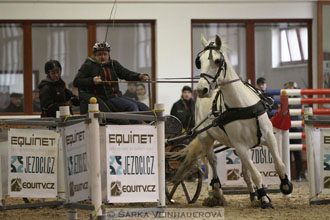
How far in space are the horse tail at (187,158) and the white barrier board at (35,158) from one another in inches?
93.3

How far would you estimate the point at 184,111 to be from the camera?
50.8 ft

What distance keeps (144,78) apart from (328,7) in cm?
865

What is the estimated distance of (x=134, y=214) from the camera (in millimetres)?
7816

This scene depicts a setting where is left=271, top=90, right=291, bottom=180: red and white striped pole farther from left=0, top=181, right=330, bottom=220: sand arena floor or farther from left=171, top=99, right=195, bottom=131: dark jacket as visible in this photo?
left=171, top=99, right=195, bottom=131: dark jacket

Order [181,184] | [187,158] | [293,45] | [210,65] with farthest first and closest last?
[293,45] → [181,184] → [187,158] → [210,65]

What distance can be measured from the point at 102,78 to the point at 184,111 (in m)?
5.60

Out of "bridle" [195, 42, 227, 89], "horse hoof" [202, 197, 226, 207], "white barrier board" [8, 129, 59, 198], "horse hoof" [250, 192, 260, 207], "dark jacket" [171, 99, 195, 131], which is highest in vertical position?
"bridle" [195, 42, 227, 89]

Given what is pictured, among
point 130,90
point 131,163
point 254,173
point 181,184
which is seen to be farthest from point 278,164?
point 130,90

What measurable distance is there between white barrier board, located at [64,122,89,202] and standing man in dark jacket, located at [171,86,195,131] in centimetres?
765

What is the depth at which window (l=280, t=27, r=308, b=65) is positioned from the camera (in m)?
17.7

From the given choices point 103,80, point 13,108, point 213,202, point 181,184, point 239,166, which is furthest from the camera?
point 13,108

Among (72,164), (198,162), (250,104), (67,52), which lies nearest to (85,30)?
(67,52)

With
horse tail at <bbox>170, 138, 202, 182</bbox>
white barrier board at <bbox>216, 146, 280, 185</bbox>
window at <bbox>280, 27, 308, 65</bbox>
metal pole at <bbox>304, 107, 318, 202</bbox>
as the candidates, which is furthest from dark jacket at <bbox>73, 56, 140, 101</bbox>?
window at <bbox>280, 27, 308, 65</bbox>

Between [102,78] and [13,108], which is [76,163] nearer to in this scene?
[102,78]
